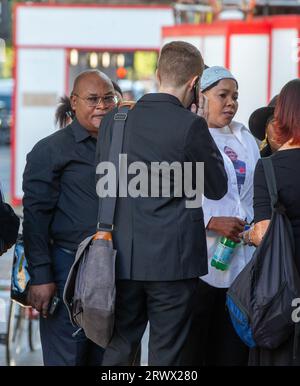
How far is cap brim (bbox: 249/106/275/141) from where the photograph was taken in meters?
5.94

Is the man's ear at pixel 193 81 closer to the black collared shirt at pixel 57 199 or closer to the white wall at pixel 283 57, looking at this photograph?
the black collared shirt at pixel 57 199

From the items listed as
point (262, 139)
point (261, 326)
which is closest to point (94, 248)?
point (261, 326)

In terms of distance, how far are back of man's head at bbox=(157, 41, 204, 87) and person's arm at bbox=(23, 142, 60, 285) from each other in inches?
35.7

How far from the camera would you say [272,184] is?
173 inches

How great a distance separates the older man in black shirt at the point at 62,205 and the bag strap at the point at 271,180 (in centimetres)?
103

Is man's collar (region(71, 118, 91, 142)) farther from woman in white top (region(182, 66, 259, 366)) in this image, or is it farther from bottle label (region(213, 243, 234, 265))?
bottle label (region(213, 243, 234, 265))

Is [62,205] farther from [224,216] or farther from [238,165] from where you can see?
[238,165]

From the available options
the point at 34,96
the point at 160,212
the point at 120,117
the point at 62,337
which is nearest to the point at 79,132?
the point at 120,117

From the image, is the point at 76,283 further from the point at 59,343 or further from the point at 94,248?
the point at 59,343

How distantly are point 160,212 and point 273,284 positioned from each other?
0.59 metres

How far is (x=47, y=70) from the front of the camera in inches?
→ 698

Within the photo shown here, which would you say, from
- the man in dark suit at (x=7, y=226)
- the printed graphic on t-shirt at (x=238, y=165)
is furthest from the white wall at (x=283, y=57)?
the man in dark suit at (x=7, y=226)

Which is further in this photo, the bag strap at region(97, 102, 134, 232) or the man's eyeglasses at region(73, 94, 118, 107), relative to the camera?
the man's eyeglasses at region(73, 94, 118, 107)

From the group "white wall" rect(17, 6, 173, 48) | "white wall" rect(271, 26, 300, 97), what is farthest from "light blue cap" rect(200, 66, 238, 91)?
"white wall" rect(17, 6, 173, 48)
